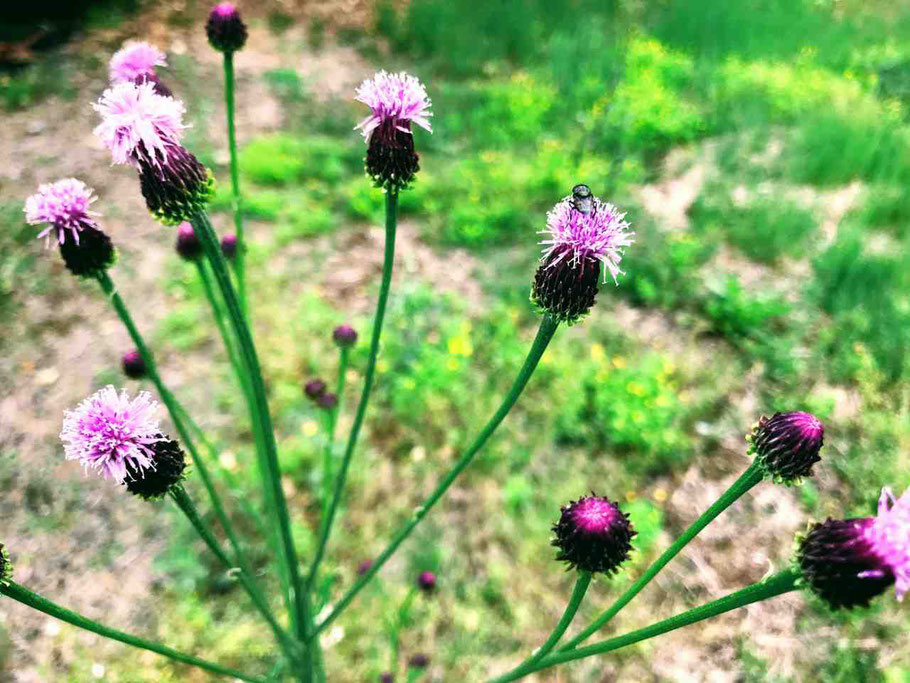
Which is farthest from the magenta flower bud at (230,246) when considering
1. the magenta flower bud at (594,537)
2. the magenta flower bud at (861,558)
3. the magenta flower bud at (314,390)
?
the magenta flower bud at (861,558)

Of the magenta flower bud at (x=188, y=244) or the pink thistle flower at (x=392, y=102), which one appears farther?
the magenta flower bud at (x=188, y=244)

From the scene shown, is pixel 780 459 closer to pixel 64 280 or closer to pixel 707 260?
pixel 707 260

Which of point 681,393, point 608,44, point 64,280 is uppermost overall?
point 608,44

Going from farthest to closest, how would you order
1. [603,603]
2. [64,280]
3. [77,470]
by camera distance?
1. [64,280]
2. [77,470]
3. [603,603]

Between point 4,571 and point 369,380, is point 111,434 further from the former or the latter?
point 369,380

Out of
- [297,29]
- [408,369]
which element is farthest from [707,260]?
[297,29]

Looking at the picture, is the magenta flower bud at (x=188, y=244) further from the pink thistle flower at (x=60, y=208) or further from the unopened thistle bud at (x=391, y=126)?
the unopened thistle bud at (x=391, y=126)

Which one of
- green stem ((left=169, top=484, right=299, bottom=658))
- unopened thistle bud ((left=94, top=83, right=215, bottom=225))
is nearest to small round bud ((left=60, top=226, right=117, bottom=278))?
unopened thistle bud ((left=94, top=83, right=215, bottom=225))
